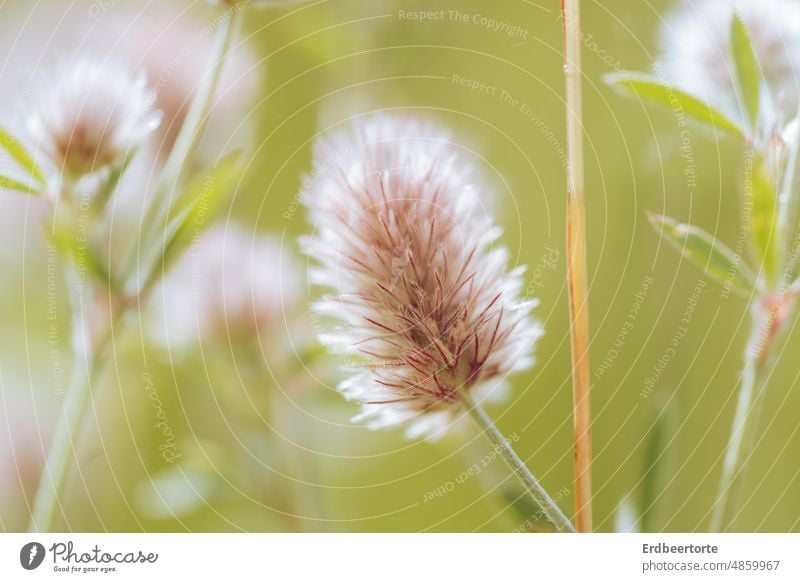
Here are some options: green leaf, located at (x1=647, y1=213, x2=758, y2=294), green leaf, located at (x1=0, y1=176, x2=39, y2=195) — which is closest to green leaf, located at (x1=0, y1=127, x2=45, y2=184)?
green leaf, located at (x1=0, y1=176, x2=39, y2=195)

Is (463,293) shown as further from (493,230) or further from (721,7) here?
(721,7)

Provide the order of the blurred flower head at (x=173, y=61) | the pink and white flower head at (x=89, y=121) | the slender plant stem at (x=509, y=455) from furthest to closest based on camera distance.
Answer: the blurred flower head at (x=173, y=61)
the pink and white flower head at (x=89, y=121)
the slender plant stem at (x=509, y=455)

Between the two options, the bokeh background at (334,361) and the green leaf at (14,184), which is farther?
the bokeh background at (334,361)

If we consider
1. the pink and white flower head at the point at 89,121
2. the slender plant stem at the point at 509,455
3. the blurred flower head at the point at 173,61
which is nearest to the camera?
the slender plant stem at the point at 509,455

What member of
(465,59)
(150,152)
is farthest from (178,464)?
(465,59)

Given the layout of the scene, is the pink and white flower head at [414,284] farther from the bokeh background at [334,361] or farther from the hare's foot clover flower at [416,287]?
the bokeh background at [334,361]

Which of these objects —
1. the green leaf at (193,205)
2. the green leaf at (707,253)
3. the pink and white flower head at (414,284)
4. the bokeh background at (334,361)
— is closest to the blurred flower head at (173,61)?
the bokeh background at (334,361)

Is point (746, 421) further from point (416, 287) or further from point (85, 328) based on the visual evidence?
point (85, 328)
